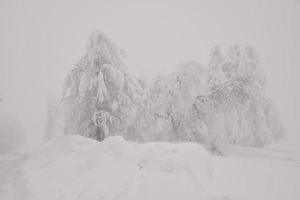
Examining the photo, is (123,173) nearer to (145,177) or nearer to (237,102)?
(145,177)

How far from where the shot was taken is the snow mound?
21.6 ft

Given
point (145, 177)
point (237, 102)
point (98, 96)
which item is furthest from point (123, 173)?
point (237, 102)

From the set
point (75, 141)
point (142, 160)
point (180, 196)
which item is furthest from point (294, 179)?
point (75, 141)

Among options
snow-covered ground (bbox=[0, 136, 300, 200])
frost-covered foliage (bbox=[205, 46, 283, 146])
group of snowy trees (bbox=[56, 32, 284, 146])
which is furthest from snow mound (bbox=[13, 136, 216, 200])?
frost-covered foliage (bbox=[205, 46, 283, 146])

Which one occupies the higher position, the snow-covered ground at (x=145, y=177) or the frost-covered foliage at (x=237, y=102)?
the frost-covered foliage at (x=237, y=102)

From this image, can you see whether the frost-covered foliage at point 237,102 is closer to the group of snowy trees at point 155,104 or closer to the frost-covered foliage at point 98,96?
the group of snowy trees at point 155,104

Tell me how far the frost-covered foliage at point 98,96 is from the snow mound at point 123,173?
156 inches

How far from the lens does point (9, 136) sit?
3450 centimetres

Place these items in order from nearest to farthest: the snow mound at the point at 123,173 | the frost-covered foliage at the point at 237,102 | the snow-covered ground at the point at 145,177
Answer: the snow mound at the point at 123,173
the snow-covered ground at the point at 145,177
the frost-covered foliage at the point at 237,102

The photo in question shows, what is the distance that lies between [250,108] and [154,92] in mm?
6899

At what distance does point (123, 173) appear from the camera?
7.73 metres

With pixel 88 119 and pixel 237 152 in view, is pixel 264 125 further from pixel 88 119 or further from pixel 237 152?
pixel 88 119

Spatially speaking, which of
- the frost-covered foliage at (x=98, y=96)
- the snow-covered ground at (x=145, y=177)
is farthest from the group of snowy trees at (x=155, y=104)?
the snow-covered ground at (x=145, y=177)

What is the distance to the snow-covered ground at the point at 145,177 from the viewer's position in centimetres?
671
